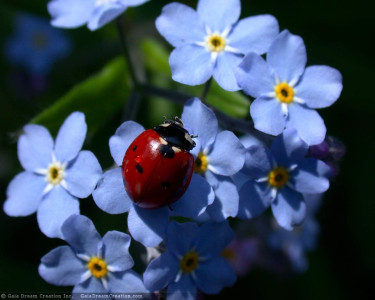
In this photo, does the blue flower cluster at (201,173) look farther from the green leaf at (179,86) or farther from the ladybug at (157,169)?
the green leaf at (179,86)

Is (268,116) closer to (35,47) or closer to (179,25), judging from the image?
(179,25)

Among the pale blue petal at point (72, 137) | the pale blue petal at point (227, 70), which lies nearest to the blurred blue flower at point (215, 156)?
the pale blue petal at point (227, 70)

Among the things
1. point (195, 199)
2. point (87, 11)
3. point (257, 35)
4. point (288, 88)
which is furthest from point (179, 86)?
point (195, 199)

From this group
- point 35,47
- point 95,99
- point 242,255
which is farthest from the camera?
point 35,47

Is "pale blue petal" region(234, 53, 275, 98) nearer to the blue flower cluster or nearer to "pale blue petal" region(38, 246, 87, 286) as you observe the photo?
the blue flower cluster

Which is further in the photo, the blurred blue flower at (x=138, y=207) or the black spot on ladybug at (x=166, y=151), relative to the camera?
the blurred blue flower at (x=138, y=207)

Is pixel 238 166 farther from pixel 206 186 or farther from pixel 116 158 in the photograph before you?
pixel 116 158

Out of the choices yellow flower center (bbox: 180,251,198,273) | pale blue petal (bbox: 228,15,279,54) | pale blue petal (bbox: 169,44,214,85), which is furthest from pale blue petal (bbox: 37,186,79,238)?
pale blue petal (bbox: 228,15,279,54)
